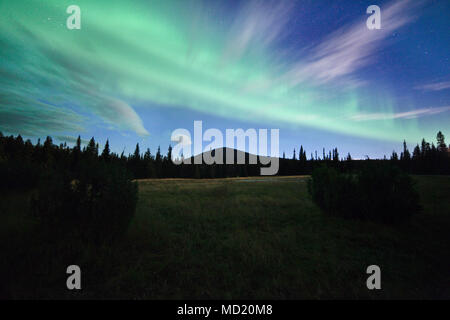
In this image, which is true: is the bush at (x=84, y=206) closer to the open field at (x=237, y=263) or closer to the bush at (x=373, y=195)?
the open field at (x=237, y=263)

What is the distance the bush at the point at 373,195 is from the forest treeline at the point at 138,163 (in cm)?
133

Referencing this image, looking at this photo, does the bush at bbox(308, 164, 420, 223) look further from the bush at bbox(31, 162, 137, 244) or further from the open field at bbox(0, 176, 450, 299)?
the bush at bbox(31, 162, 137, 244)

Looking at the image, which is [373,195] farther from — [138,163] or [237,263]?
[138,163]

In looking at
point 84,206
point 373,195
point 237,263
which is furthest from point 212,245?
point 373,195

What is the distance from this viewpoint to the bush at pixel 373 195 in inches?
323

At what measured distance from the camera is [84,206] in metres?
5.49

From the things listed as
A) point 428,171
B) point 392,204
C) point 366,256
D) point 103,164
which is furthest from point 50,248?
point 428,171

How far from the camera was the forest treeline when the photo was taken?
11.1m

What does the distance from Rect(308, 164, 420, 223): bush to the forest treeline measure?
1.33 m

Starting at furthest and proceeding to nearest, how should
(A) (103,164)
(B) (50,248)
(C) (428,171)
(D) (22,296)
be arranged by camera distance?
1. (C) (428,171)
2. (A) (103,164)
3. (B) (50,248)
4. (D) (22,296)

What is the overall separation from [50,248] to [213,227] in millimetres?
5704

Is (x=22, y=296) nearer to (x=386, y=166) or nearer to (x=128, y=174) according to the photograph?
(x=128, y=174)

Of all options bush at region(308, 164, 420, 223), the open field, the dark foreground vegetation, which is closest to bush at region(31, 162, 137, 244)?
the dark foreground vegetation

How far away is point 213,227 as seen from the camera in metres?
8.39
